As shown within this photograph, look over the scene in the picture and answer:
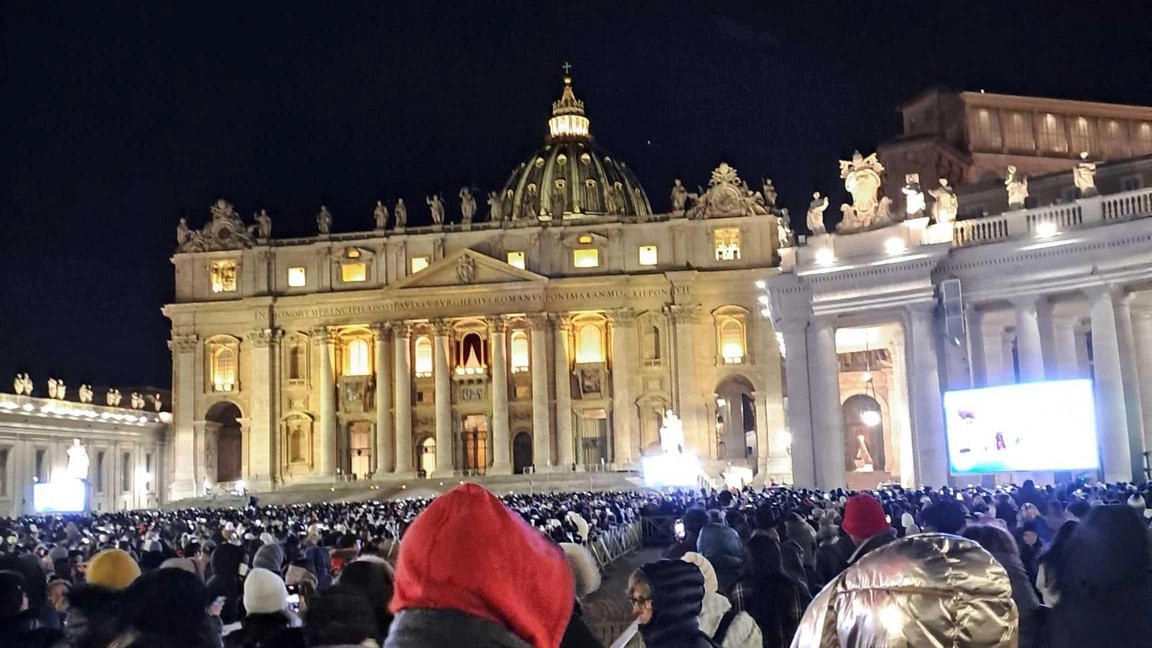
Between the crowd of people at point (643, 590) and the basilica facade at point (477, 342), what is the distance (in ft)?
188

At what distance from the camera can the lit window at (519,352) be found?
244ft

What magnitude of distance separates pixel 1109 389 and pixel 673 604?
26.1 metres

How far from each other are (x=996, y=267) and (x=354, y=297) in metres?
51.3

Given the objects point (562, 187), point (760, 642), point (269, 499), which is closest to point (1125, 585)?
point (760, 642)

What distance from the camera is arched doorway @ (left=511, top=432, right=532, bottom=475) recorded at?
245ft

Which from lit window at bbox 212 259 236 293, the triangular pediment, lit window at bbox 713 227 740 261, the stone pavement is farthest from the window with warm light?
the stone pavement

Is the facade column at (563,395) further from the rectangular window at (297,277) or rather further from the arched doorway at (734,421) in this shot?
the rectangular window at (297,277)

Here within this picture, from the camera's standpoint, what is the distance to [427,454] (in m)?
75.3

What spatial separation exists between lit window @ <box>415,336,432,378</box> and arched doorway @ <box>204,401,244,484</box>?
13432mm

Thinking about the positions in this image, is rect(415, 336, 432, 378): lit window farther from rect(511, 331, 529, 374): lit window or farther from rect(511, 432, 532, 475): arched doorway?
rect(511, 432, 532, 475): arched doorway

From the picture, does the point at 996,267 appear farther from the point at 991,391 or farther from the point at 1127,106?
the point at 1127,106

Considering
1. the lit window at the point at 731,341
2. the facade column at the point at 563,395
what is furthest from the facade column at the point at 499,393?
the lit window at the point at 731,341

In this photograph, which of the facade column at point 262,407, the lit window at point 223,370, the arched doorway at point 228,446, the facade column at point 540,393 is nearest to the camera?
the facade column at point 540,393

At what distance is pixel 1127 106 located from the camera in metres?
58.0
